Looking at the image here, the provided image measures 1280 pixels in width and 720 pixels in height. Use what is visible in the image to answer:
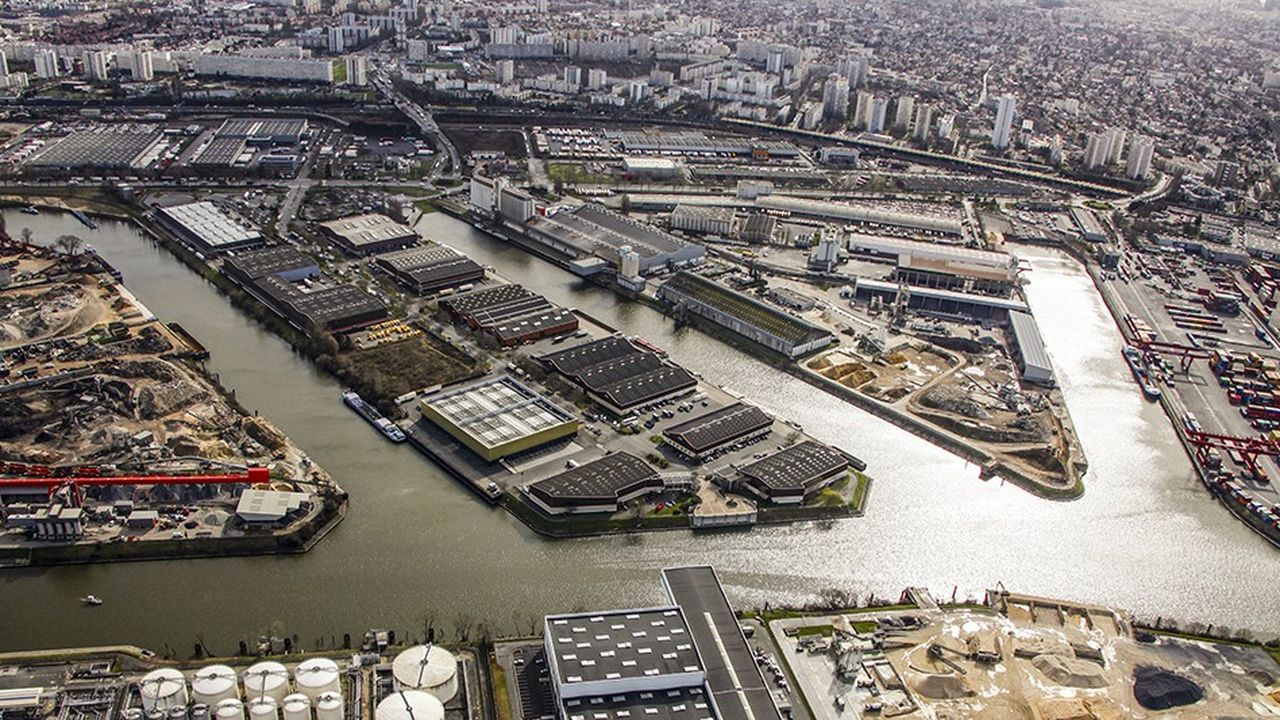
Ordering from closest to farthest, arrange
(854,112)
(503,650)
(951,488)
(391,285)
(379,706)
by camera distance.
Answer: (379,706)
(503,650)
(951,488)
(391,285)
(854,112)

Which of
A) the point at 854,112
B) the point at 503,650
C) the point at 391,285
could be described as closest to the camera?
the point at 503,650

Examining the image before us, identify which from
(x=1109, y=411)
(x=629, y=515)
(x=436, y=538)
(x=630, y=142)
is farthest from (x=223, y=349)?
(x=630, y=142)

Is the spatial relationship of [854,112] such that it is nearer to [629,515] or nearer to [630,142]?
[630,142]

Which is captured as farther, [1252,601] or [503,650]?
[1252,601]

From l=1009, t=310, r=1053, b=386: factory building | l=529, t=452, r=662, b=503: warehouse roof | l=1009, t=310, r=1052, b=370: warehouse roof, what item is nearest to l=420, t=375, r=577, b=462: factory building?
l=529, t=452, r=662, b=503: warehouse roof

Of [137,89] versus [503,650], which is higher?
[137,89]

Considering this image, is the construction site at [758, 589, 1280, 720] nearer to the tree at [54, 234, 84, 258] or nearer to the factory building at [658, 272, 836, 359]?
the factory building at [658, 272, 836, 359]
